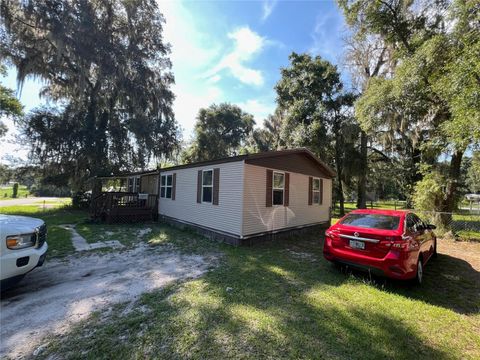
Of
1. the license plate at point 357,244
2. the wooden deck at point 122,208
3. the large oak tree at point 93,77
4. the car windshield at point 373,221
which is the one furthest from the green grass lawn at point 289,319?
the large oak tree at point 93,77

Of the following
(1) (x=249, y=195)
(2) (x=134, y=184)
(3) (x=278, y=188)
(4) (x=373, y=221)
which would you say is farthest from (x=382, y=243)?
(2) (x=134, y=184)

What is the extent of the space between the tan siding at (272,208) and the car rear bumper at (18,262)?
193 inches

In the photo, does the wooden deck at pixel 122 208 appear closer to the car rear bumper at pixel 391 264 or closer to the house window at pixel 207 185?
the house window at pixel 207 185

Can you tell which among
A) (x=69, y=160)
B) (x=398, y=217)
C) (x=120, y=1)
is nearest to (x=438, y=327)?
(x=398, y=217)

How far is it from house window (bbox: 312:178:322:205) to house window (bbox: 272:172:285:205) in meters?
2.70

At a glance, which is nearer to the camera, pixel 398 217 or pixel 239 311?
pixel 239 311

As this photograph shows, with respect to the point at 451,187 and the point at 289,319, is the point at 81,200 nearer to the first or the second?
the point at 289,319

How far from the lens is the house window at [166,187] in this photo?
11477 mm

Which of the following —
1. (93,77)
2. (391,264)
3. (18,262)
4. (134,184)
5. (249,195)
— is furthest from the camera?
(93,77)

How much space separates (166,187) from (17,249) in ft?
27.2

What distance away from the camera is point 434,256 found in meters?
6.60

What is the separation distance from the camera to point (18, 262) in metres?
3.43

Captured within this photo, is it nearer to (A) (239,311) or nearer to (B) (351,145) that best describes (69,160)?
(A) (239,311)

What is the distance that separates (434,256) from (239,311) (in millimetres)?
6488
